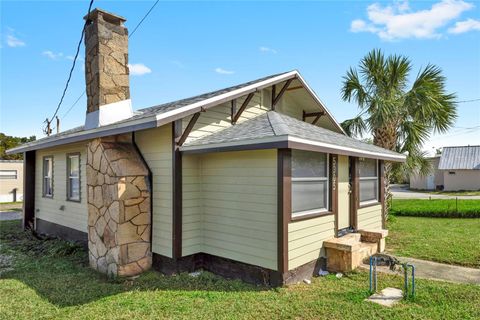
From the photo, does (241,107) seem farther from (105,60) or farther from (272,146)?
(105,60)

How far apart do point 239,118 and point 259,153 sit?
1.94m

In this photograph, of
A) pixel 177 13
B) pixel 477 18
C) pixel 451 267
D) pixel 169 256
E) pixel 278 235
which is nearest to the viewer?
pixel 278 235

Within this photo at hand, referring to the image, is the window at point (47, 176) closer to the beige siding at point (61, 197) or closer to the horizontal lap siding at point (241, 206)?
the beige siding at point (61, 197)

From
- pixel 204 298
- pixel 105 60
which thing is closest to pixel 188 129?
pixel 105 60

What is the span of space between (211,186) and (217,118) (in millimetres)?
1488

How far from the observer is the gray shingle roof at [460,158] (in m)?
27.9

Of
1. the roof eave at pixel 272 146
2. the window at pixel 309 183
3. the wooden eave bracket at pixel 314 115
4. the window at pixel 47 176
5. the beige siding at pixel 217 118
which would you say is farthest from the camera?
the window at pixel 47 176

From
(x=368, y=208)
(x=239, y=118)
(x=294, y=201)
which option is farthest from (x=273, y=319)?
(x=368, y=208)

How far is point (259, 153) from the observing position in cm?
529

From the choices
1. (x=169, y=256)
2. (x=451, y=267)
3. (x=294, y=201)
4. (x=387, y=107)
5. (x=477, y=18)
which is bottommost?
(x=451, y=267)

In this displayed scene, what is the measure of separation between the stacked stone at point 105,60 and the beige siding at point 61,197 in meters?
2.01

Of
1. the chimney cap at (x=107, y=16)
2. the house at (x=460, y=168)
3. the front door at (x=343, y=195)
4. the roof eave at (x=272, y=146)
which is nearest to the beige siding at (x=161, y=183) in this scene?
the roof eave at (x=272, y=146)

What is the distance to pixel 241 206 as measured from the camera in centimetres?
549

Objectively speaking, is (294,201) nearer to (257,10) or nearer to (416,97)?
(257,10)
